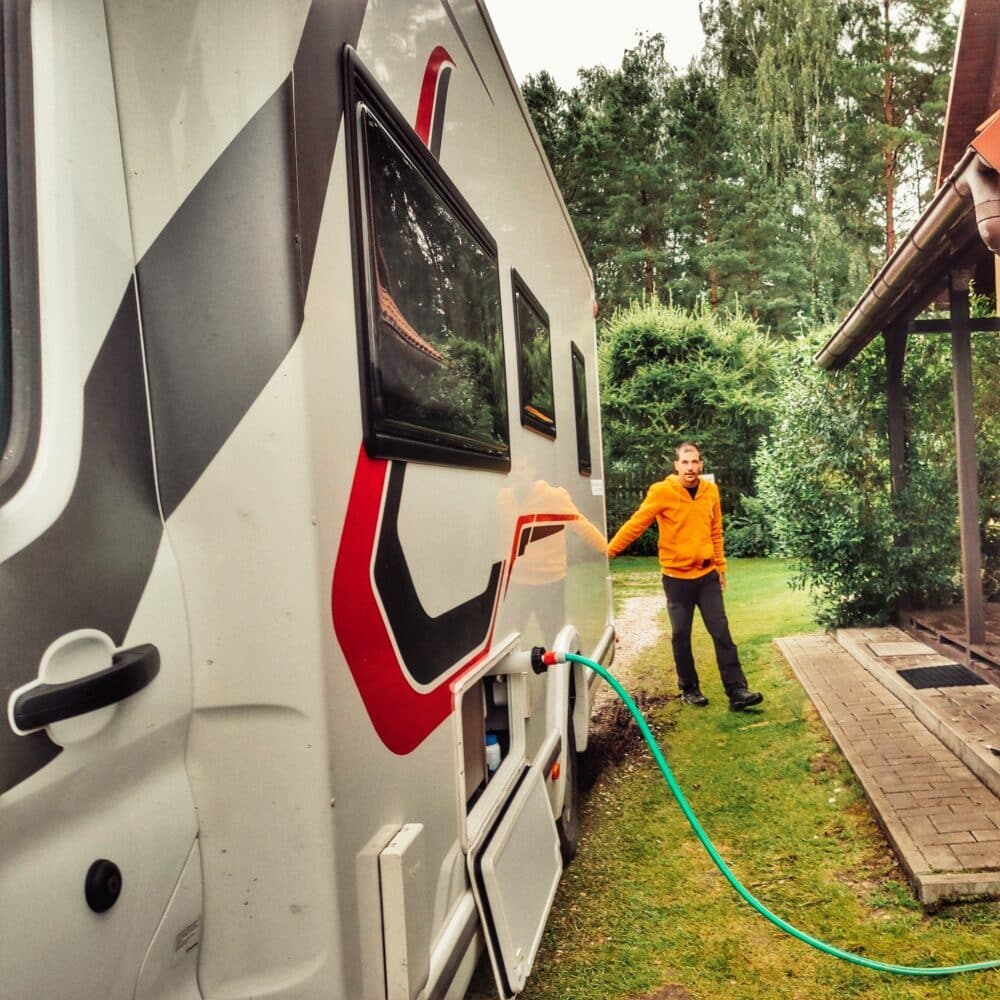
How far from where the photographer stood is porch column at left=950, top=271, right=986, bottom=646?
596 centimetres

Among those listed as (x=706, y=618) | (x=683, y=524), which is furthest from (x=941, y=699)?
(x=683, y=524)

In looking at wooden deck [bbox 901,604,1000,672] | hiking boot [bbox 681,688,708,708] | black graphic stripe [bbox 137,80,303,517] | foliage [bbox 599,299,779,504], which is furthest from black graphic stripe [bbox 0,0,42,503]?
foliage [bbox 599,299,779,504]

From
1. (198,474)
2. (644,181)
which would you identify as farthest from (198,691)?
(644,181)

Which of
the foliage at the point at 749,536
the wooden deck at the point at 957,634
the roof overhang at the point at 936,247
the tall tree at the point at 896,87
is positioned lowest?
the wooden deck at the point at 957,634

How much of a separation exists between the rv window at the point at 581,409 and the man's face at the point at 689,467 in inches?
35.5

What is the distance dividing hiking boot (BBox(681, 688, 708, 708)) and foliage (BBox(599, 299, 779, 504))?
9.99 m

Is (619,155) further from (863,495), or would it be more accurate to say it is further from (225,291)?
(225,291)

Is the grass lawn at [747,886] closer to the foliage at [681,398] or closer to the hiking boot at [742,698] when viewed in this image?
the hiking boot at [742,698]

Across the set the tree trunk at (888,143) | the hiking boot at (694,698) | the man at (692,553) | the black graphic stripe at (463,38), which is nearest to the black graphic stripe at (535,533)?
the black graphic stripe at (463,38)

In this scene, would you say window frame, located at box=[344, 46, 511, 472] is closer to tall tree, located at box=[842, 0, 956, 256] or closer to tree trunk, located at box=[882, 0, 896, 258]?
tree trunk, located at box=[882, 0, 896, 258]

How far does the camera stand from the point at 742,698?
18.3 ft

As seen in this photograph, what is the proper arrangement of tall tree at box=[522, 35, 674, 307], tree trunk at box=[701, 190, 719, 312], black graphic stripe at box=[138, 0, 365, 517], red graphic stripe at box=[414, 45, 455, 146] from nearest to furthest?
black graphic stripe at box=[138, 0, 365, 517], red graphic stripe at box=[414, 45, 455, 146], tall tree at box=[522, 35, 674, 307], tree trunk at box=[701, 190, 719, 312]

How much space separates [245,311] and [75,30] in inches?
18.4

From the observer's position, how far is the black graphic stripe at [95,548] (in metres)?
1.01
